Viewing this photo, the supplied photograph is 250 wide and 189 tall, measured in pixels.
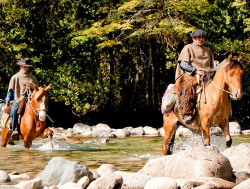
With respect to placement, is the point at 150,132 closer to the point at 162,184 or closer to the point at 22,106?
the point at 22,106

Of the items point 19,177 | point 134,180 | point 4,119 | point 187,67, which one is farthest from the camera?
point 4,119

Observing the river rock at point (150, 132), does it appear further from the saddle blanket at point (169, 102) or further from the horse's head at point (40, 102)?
the saddle blanket at point (169, 102)

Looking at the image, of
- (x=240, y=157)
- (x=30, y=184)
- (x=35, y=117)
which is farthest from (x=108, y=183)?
(x=35, y=117)

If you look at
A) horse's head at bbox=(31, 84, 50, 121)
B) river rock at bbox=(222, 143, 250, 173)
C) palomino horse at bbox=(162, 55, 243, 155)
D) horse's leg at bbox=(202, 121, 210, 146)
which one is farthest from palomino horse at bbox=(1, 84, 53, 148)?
river rock at bbox=(222, 143, 250, 173)

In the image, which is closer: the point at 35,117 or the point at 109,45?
the point at 35,117

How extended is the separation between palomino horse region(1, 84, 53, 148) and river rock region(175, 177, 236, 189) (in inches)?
210

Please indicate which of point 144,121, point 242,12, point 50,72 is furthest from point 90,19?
point 242,12

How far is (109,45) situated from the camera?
18.0 m

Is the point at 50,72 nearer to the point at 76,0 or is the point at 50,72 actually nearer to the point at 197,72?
the point at 76,0

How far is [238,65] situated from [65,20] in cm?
1247

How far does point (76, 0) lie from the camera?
1967cm

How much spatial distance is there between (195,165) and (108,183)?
53.6 inches

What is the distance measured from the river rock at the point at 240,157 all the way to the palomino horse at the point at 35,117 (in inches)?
181

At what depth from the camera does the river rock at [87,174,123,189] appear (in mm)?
5785
